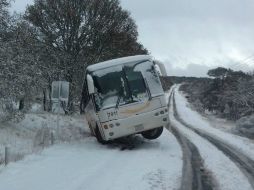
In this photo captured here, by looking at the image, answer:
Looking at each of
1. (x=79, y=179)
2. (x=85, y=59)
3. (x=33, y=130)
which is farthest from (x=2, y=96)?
(x=85, y=59)

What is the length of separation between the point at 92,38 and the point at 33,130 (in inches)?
545

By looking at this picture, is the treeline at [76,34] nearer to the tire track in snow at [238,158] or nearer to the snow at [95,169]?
the tire track in snow at [238,158]

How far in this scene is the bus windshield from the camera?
18.9 m

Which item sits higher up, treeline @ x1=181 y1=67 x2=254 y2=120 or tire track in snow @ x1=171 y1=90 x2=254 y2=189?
treeline @ x1=181 y1=67 x2=254 y2=120

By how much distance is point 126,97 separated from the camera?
1897cm

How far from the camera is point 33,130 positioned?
26297mm

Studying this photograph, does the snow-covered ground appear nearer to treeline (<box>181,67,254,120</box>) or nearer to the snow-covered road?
the snow-covered road

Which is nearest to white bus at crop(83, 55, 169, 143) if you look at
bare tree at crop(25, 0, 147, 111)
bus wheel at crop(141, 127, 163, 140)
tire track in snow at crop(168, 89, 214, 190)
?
tire track in snow at crop(168, 89, 214, 190)

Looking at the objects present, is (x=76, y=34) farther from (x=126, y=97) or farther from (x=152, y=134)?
(x=126, y=97)

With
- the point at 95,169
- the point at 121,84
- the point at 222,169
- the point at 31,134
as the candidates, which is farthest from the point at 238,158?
the point at 31,134

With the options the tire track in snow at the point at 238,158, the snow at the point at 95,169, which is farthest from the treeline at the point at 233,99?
the snow at the point at 95,169

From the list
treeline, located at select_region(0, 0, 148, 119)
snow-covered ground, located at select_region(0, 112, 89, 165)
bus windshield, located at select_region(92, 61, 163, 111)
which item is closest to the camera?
snow-covered ground, located at select_region(0, 112, 89, 165)

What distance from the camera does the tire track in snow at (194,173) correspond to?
11.6 m

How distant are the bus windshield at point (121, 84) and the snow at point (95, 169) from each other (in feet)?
5.31
